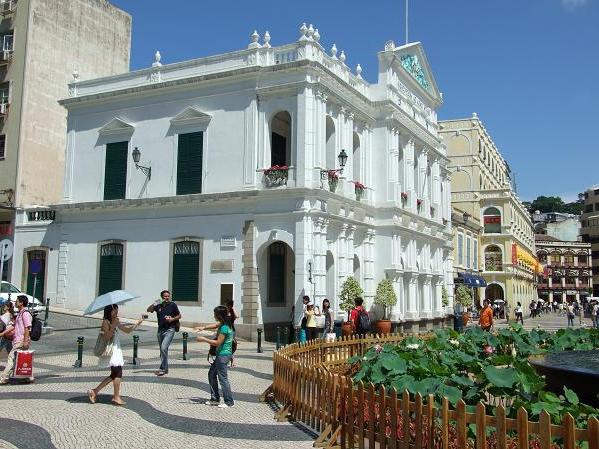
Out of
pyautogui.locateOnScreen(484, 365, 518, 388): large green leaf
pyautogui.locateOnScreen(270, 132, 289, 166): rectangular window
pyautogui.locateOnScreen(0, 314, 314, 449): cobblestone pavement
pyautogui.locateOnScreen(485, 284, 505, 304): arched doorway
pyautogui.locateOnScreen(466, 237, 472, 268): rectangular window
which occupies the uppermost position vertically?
pyautogui.locateOnScreen(270, 132, 289, 166): rectangular window

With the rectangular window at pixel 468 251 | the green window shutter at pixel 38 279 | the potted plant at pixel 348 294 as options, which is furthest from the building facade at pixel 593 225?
the green window shutter at pixel 38 279

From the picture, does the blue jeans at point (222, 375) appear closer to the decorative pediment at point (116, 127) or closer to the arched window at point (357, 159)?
the arched window at point (357, 159)

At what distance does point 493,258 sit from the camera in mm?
61188

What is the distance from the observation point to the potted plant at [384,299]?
88.8ft

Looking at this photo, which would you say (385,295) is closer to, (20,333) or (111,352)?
(20,333)

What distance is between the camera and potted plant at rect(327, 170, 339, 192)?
25061 mm

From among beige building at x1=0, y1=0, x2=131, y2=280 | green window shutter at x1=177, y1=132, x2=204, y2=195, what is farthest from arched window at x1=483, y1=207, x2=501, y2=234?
green window shutter at x1=177, y1=132, x2=204, y2=195

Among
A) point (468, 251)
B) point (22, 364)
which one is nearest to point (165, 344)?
point (22, 364)

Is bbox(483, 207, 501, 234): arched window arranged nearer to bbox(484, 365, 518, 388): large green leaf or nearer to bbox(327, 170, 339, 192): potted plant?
bbox(327, 170, 339, 192): potted plant

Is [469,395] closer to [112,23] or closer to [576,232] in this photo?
[112,23]

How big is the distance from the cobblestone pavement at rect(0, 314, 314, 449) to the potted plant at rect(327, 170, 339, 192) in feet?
34.9

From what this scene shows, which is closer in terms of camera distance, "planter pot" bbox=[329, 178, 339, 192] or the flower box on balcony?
the flower box on balcony

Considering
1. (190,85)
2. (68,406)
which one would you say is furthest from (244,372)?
(190,85)

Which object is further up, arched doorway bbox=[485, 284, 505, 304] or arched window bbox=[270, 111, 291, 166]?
arched window bbox=[270, 111, 291, 166]
